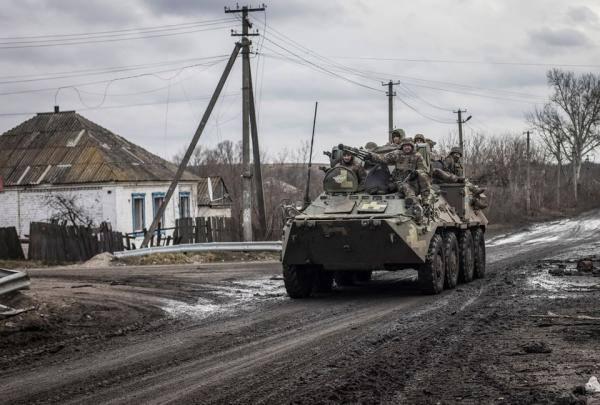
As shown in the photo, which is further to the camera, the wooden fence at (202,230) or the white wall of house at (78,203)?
the white wall of house at (78,203)

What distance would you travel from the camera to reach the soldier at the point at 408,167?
15.1 meters

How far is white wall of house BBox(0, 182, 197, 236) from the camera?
1254 inches

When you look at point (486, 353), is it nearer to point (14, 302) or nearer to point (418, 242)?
point (418, 242)

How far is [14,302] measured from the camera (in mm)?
12023

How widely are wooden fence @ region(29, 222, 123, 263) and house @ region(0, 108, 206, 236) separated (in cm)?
559

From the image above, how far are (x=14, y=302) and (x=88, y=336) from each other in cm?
200

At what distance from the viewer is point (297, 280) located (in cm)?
1462

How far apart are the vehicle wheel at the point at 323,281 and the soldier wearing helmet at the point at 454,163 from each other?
3.99 meters

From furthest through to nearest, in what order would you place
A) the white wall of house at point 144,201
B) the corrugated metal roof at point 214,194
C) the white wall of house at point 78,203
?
the corrugated metal roof at point 214,194
the white wall of house at point 144,201
the white wall of house at point 78,203

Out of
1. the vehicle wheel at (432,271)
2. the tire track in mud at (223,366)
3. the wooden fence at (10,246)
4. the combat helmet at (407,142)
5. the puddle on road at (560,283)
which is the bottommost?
the tire track in mud at (223,366)

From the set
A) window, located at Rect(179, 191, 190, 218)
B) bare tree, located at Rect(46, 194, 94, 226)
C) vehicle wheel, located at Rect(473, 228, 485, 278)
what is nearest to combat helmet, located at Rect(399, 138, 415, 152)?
vehicle wheel, located at Rect(473, 228, 485, 278)

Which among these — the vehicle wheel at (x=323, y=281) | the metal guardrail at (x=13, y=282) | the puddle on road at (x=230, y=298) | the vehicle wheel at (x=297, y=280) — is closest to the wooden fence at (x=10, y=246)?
the puddle on road at (x=230, y=298)

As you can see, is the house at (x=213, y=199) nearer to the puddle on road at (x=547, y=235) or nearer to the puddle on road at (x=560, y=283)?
the puddle on road at (x=547, y=235)

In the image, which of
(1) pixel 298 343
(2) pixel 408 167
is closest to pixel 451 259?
(2) pixel 408 167
